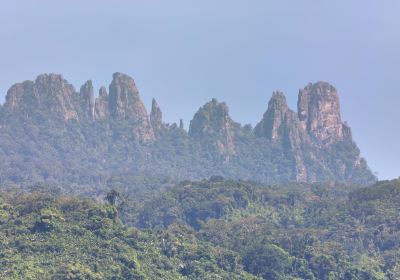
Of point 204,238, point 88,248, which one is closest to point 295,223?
point 204,238

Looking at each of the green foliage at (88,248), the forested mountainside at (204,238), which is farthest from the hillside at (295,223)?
the green foliage at (88,248)

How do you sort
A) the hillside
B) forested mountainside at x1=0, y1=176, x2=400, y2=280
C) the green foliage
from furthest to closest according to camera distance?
the hillside
forested mountainside at x1=0, y1=176, x2=400, y2=280
the green foliage

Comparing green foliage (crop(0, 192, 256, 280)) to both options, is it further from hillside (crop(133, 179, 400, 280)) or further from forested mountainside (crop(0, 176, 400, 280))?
hillside (crop(133, 179, 400, 280))

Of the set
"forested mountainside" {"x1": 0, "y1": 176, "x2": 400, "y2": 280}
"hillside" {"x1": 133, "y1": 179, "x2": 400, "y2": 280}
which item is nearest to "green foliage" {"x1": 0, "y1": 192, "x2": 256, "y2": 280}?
"forested mountainside" {"x1": 0, "y1": 176, "x2": 400, "y2": 280}

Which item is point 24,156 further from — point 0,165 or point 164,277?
point 164,277

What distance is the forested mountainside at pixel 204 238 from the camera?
92.6m

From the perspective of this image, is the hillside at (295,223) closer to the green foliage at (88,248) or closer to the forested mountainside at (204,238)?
the forested mountainside at (204,238)

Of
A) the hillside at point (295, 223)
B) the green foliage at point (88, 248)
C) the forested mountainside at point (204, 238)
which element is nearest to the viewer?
the green foliage at point (88, 248)

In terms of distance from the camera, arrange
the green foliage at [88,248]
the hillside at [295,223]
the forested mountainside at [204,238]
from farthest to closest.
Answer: the hillside at [295,223], the forested mountainside at [204,238], the green foliage at [88,248]

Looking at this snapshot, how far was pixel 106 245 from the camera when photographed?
317 feet

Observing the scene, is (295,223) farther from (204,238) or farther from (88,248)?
(88,248)

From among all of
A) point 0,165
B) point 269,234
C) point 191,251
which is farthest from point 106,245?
point 0,165

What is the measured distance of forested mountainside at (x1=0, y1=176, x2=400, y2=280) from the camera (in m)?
92.6

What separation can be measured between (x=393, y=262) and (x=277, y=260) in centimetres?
1280
